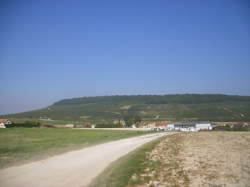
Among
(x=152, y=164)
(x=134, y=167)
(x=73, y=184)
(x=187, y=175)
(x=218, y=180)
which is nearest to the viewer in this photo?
(x=73, y=184)

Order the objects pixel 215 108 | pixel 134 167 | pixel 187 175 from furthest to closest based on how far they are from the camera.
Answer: pixel 215 108 < pixel 134 167 < pixel 187 175

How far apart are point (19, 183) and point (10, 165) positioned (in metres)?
5.27

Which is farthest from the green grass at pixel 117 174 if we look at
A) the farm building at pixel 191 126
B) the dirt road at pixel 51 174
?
the farm building at pixel 191 126

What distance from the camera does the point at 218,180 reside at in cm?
1366

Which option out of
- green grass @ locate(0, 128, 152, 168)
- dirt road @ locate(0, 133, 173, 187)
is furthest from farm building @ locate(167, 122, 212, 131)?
dirt road @ locate(0, 133, 173, 187)

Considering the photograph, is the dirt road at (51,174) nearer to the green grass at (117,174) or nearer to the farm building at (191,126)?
the green grass at (117,174)

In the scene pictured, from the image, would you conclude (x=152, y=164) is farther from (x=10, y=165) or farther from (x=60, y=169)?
(x=10, y=165)

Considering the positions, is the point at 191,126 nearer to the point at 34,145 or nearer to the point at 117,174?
the point at 34,145

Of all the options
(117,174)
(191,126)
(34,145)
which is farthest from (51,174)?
(191,126)

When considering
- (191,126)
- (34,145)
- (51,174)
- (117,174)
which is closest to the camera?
(51,174)

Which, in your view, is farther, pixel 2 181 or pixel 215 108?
pixel 215 108

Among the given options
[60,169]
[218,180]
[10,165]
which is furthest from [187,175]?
[10,165]

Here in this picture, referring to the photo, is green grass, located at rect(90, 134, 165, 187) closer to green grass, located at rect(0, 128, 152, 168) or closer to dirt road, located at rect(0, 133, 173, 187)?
dirt road, located at rect(0, 133, 173, 187)

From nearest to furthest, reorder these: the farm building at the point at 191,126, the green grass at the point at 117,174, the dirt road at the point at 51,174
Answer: the dirt road at the point at 51,174, the green grass at the point at 117,174, the farm building at the point at 191,126
